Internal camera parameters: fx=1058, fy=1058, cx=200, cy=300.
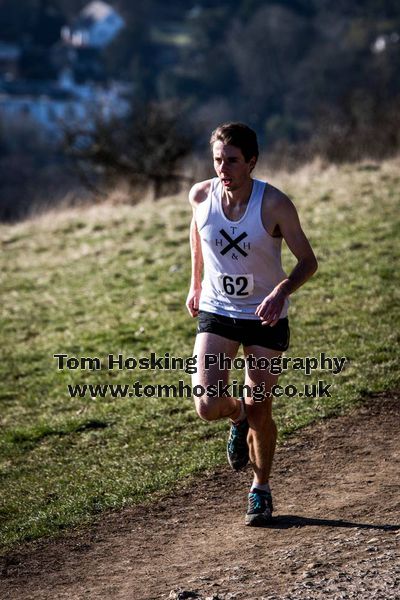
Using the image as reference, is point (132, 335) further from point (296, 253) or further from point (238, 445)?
point (296, 253)

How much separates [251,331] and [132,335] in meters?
5.20

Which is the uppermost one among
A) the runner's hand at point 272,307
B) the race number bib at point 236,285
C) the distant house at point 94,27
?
the distant house at point 94,27

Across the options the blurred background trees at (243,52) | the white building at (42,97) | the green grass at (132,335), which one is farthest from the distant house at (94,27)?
the green grass at (132,335)

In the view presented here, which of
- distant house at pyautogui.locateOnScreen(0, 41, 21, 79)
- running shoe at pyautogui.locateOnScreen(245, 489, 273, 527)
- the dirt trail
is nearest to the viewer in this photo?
Result: the dirt trail

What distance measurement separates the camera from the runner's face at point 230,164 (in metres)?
5.62

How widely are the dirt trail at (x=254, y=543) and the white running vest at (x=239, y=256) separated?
4.02ft

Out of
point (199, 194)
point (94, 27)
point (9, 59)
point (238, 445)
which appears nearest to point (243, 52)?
point (9, 59)

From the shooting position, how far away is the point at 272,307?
553 centimetres

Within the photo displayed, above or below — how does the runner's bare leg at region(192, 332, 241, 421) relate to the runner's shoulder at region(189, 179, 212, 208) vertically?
below

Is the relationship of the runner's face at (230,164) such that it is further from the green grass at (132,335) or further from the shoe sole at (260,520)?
the green grass at (132,335)

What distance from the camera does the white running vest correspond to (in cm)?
568

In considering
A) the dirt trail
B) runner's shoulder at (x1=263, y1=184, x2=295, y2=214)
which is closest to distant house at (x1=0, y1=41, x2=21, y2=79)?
the dirt trail

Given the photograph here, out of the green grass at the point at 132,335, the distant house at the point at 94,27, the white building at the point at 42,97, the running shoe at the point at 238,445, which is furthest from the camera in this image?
the distant house at the point at 94,27

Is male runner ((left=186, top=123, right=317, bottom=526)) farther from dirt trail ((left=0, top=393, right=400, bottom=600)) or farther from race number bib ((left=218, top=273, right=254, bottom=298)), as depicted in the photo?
dirt trail ((left=0, top=393, right=400, bottom=600))
